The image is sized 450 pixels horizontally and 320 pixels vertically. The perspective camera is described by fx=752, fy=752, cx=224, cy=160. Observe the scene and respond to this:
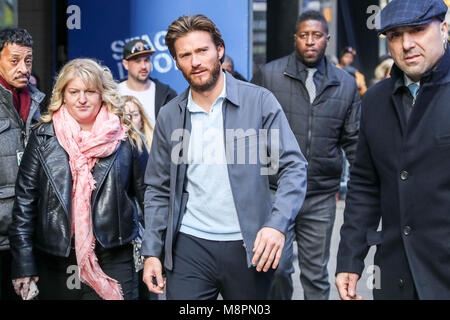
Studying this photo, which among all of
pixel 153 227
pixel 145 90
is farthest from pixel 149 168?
pixel 145 90

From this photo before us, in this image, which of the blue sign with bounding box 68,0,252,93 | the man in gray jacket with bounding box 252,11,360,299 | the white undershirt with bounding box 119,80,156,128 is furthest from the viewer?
the blue sign with bounding box 68,0,252,93

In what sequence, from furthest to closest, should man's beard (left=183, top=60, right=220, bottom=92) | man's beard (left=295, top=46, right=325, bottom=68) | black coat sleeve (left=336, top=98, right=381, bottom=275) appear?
man's beard (left=295, top=46, right=325, bottom=68) < man's beard (left=183, top=60, right=220, bottom=92) < black coat sleeve (left=336, top=98, right=381, bottom=275)

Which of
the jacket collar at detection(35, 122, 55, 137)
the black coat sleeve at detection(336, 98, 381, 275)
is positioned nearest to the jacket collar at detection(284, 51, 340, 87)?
the jacket collar at detection(35, 122, 55, 137)

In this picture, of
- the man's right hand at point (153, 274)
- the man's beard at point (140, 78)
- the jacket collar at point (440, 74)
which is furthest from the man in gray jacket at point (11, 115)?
the jacket collar at point (440, 74)

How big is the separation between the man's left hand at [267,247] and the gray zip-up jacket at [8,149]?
1.92 meters

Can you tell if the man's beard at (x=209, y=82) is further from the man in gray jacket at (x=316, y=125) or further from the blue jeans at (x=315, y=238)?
the blue jeans at (x=315, y=238)

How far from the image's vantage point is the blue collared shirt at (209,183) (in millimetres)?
3762

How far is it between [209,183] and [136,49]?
11.7 feet

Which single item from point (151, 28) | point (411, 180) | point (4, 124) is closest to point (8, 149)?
point (4, 124)

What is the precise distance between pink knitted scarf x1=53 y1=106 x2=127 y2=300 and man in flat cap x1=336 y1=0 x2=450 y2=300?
66.6 inches

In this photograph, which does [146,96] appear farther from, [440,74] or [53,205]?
[440,74]

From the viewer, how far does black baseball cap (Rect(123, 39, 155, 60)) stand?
7020mm

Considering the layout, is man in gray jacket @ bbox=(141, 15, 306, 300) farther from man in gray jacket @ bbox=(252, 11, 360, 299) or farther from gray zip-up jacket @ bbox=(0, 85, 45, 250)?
man in gray jacket @ bbox=(252, 11, 360, 299)
